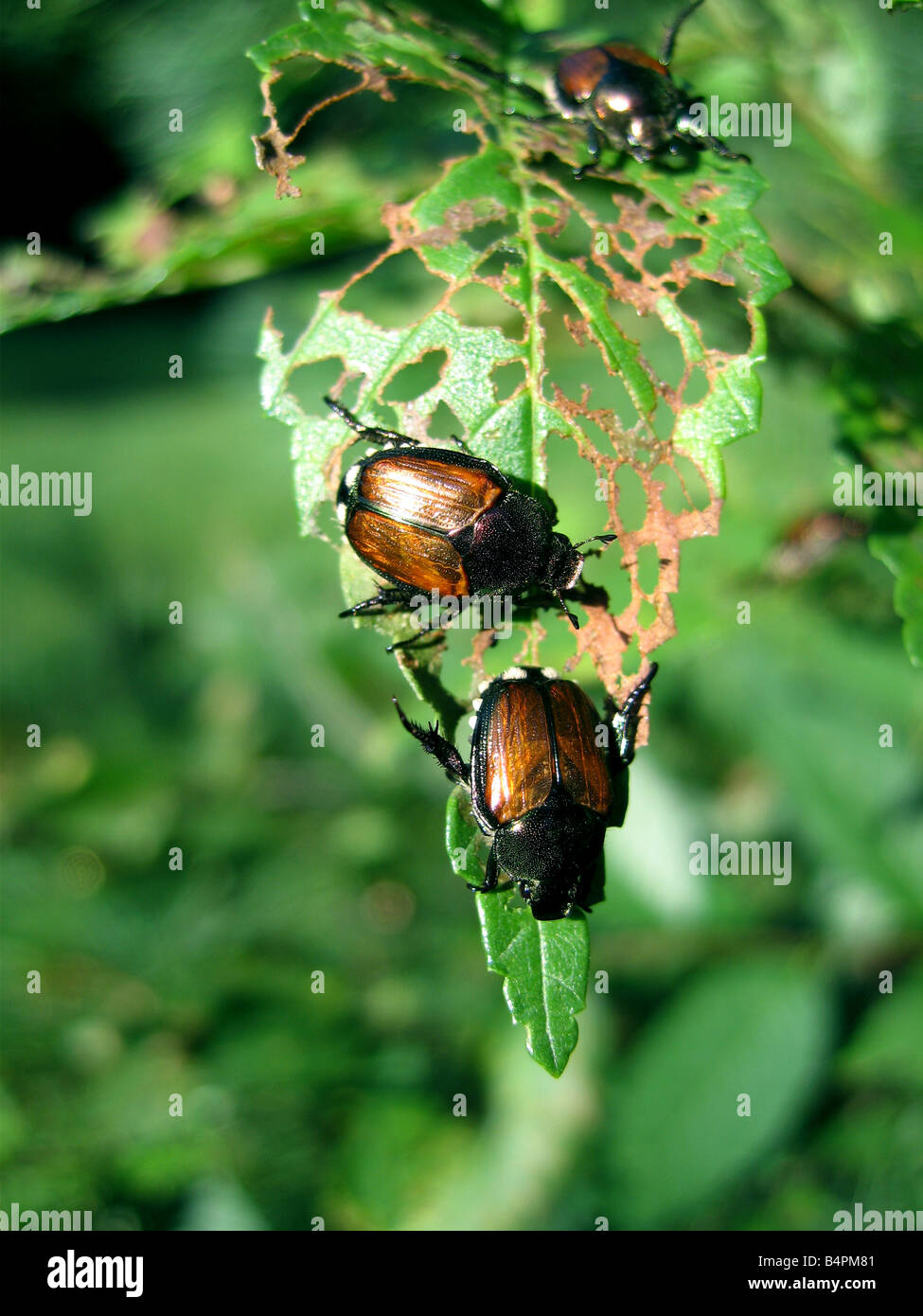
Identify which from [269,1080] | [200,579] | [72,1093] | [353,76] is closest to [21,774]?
[200,579]

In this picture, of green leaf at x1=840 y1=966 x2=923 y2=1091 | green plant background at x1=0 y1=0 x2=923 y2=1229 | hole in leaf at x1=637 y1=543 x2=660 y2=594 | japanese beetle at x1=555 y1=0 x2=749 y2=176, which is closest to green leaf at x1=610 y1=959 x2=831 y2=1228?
green plant background at x1=0 y1=0 x2=923 y2=1229

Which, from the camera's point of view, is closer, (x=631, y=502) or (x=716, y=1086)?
(x=631, y=502)

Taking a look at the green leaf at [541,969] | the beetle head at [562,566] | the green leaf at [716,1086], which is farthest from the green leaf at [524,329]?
the green leaf at [716,1086]

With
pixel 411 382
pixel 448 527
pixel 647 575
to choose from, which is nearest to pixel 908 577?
pixel 647 575

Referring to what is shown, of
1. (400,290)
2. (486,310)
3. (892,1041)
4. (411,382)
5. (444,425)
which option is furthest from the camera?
(486,310)

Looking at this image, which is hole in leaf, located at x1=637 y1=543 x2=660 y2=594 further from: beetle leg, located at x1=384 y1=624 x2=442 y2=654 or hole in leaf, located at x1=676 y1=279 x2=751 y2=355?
hole in leaf, located at x1=676 y1=279 x2=751 y2=355

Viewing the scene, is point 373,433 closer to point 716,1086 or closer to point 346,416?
point 346,416

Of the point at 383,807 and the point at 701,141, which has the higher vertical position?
the point at 701,141

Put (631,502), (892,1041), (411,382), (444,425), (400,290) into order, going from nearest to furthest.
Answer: (444,425) → (631,502) → (892,1041) → (411,382) → (400,290)
